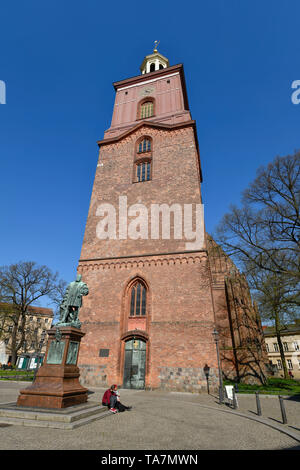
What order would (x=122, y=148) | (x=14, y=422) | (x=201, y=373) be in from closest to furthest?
(x=14, y=422), (x=201, y=373), (x=122, y=148)

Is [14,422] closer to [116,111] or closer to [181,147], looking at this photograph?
[181,147]

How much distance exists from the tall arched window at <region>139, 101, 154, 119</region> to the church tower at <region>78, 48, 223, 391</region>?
1.85 meters

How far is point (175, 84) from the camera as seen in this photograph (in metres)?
26.6

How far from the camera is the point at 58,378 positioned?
7.58 metres

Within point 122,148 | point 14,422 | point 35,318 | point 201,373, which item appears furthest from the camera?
point 35,318

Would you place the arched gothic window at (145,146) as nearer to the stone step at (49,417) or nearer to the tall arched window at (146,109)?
the tall arched window at (146,109)

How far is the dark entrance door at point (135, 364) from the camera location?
585 inches

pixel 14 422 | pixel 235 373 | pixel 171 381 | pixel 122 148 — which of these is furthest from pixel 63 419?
pixel 122 148

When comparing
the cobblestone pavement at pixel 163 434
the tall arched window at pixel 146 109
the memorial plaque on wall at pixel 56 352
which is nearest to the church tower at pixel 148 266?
the tall arched window at pixel 146 109

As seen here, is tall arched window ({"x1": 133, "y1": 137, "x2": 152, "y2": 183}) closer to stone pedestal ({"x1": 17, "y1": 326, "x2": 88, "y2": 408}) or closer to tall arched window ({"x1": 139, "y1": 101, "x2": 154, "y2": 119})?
tall arched window ({"x1": 139, "y1": 101, "x2": 154, "y2": 119})

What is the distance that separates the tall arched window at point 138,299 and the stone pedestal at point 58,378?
310 inches

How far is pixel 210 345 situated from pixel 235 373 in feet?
18.3

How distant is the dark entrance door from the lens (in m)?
14.9

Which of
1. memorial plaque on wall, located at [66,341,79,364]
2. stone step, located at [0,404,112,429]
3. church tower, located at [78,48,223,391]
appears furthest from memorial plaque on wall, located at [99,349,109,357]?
stone step, located at [0,404,112,429]
